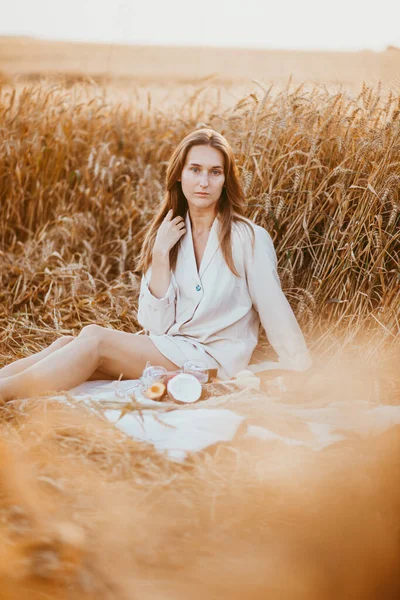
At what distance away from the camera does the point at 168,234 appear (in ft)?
9.70

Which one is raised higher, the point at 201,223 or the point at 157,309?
the point at 201,223

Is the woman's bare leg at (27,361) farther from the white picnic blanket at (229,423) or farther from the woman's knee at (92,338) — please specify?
the white picnic blanket at (229,423)

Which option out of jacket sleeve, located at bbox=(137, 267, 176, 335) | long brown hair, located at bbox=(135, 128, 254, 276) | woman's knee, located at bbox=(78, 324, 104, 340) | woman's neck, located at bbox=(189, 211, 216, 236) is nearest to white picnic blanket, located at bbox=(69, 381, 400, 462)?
woman's knee, located at bbox=(78, 324, 104, 340)

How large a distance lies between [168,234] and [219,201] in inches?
9.7

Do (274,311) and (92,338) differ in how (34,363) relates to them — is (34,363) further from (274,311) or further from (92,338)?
(274,311)

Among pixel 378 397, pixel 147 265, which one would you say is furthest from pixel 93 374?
pixel 378 397

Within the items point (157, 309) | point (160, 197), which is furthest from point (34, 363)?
point (160, 197)

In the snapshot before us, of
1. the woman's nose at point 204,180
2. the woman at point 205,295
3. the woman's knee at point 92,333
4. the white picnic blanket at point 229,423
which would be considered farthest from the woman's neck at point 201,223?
the white picnic blanket at point 229,423

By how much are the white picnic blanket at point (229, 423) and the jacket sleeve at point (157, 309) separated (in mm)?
577

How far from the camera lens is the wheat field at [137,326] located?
4.95ft

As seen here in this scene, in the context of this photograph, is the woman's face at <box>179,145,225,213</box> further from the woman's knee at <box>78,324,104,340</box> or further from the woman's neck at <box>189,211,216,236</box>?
the woman's knee at <box>78,324,104,340</box>

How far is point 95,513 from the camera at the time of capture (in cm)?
171

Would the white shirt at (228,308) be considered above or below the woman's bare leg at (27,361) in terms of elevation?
above

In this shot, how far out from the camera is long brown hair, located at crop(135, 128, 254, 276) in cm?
285
